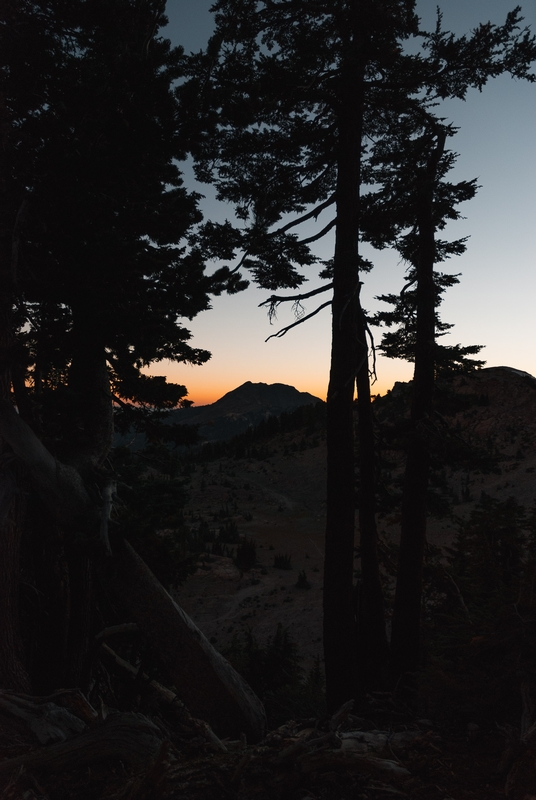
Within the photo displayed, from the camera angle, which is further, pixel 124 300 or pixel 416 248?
pixel 416 248

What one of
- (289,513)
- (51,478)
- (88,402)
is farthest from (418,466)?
(289,513)

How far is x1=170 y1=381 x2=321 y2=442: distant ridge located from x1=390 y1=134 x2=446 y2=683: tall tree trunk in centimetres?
10323

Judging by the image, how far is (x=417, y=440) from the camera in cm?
721

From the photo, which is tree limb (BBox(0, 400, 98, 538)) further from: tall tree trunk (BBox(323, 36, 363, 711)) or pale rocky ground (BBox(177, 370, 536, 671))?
pale rocky ground (BBox(177, 370, 536, 671))

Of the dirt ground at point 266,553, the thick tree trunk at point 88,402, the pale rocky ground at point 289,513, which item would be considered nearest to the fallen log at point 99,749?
the thick tree trunk at point 88,402

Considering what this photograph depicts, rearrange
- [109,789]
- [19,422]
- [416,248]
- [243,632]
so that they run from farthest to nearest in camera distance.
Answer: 1. [243,632]
2. [416,248]
3. [19,422]
4. [109,789]

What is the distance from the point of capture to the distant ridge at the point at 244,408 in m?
122

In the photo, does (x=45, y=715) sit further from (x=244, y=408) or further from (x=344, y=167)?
(x=244, y=408)

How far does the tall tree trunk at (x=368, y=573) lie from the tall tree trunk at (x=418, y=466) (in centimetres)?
Answer: 27

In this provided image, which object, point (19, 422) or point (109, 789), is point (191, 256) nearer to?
point (19, 422)

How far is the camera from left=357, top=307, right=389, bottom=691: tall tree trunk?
7133mm

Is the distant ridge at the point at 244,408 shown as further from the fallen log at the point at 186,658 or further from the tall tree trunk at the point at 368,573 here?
the fallen log at the point at 186,658

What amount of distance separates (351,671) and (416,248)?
675 centimetres

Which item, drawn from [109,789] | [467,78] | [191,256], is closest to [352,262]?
[191,256]
